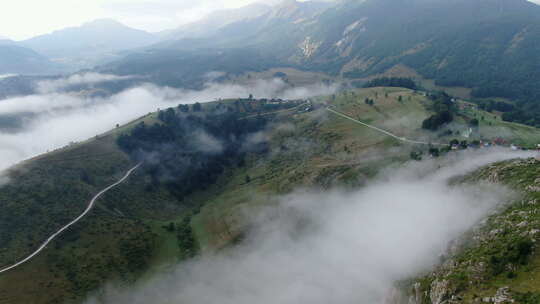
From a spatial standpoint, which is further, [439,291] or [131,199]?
[131,199]

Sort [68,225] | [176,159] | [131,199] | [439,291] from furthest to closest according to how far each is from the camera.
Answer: [176,159], [131,199], [68,225], [439,291]

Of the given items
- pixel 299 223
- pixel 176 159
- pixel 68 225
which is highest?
pixel 176 159

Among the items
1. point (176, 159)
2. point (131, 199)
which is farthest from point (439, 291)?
point (176, 159)

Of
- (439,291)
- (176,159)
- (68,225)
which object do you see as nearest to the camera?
(439,291)

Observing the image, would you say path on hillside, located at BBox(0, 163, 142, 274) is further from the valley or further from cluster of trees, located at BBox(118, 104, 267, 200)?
cluster of trees, located at BBox(118, 104, 267, 200)

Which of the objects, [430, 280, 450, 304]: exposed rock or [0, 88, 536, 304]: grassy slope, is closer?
[430, 280, 450, 304]: exposed rock

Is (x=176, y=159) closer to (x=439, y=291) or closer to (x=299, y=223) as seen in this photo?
(x=299, y=223)

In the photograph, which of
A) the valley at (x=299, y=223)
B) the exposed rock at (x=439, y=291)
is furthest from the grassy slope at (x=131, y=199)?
the exposed rock at (x=439, y=291)

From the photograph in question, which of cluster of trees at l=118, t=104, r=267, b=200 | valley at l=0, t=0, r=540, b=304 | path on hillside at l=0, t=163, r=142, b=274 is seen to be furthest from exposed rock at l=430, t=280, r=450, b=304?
cluster of trees at l=118, t=104, r=267, b=200
